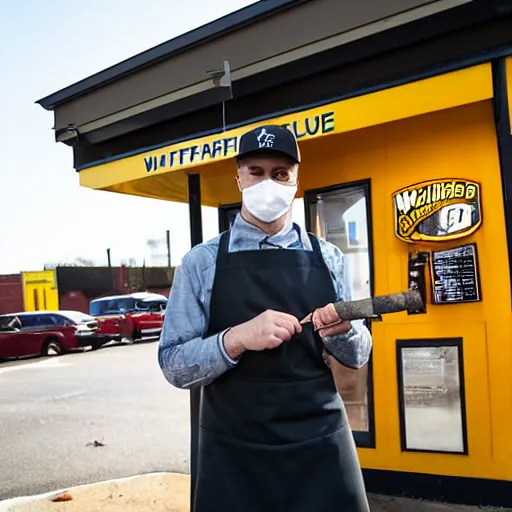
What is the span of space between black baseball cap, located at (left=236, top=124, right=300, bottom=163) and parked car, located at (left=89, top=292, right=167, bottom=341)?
1786 cm

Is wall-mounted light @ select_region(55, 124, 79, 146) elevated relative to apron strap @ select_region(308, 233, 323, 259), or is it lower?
elevated

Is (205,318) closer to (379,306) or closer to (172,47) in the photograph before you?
(379,306)

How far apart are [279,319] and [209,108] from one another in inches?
95.8

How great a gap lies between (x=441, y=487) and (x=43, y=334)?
15.0m

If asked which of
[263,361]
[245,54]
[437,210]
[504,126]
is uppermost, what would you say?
[245,54]

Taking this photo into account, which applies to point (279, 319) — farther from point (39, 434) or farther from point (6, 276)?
point (6, 276)

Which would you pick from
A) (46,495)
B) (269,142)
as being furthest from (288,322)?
(46,495)

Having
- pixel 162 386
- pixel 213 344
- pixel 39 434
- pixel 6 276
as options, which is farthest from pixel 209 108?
pixel 6 276

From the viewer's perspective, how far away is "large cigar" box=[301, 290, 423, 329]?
5.58 ft

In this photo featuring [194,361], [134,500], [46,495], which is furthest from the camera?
[46,495]

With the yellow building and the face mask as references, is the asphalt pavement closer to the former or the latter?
the yellow building

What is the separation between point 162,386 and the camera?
1064 cm

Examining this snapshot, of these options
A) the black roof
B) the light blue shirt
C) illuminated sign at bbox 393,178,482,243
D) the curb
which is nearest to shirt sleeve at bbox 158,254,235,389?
the light blue shirt

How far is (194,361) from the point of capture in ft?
6.04
